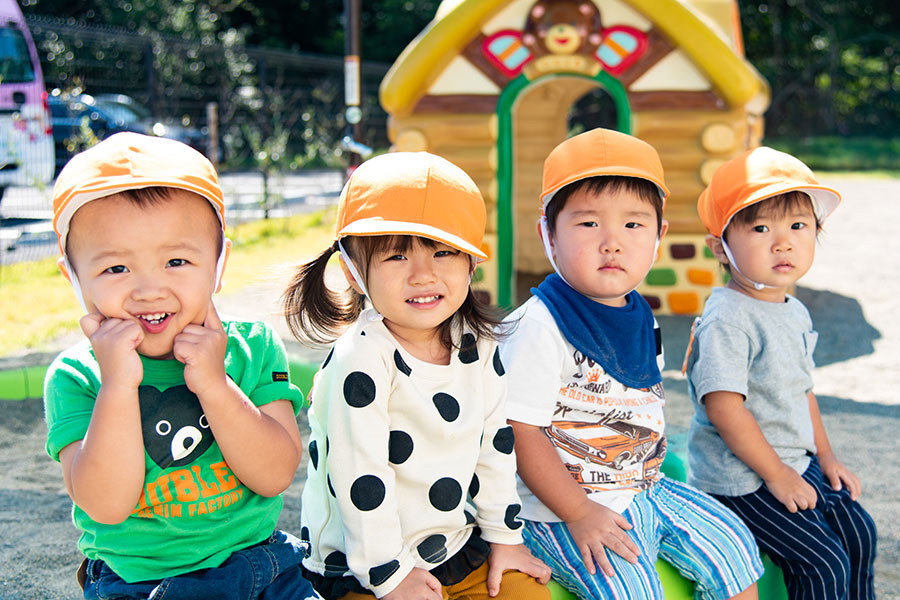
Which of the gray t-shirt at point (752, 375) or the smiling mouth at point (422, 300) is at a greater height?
the smiling mouth at point (422, 300)

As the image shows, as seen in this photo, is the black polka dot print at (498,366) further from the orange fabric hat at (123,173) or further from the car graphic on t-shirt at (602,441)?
the orange fabric hat at (123,173)

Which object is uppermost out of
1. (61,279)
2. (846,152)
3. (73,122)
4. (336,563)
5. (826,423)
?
(336,563)

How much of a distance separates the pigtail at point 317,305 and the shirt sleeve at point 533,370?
38 centimetres

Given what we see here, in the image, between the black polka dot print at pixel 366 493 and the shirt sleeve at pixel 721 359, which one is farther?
the shirt sleeve at pixel 721 359

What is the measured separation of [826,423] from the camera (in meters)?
4.22

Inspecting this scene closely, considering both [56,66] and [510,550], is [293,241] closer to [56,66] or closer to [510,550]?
[56,66]

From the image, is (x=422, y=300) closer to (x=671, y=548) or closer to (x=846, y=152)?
(x=671, y=548)

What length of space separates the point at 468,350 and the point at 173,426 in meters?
0.62

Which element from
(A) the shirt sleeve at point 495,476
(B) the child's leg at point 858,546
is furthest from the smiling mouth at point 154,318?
(B) the child's leg at point 858,546

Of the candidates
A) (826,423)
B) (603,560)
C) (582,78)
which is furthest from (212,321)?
(582,78)

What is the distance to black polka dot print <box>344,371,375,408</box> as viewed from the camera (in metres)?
1.66

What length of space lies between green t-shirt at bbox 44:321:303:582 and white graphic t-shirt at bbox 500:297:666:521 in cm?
66

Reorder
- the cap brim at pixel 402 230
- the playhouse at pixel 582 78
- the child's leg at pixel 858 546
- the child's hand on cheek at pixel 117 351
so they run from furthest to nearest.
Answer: the playhouse at pixel 582 78, the child's leg at pixel 858 546, the cap brim at pixel 402 230, the child's hand on cheek at pixel 117 351

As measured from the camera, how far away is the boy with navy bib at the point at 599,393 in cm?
194
